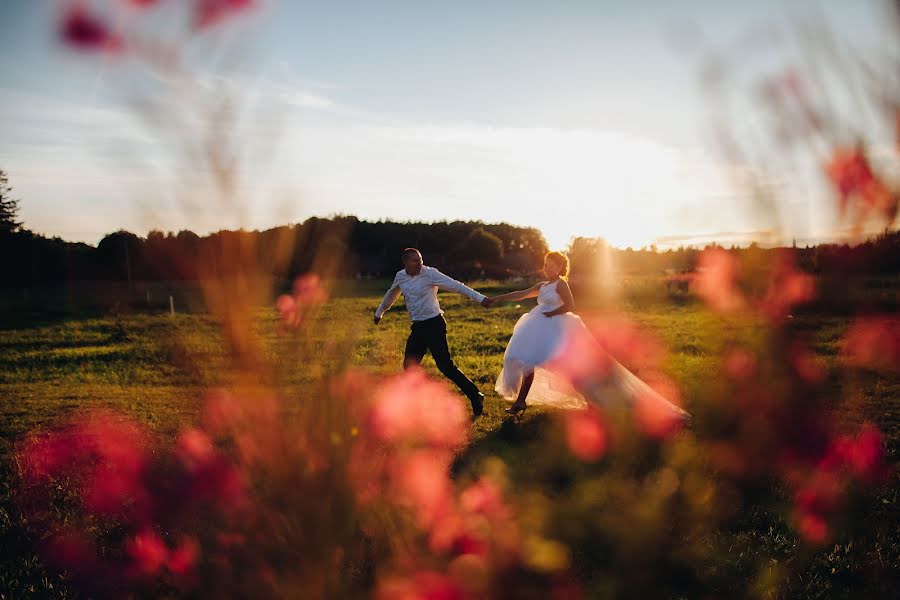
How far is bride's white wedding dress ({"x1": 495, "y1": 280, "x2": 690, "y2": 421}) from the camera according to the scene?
8.02 m

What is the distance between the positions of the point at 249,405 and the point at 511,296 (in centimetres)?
823

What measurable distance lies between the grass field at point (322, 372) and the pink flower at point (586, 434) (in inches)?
16.7

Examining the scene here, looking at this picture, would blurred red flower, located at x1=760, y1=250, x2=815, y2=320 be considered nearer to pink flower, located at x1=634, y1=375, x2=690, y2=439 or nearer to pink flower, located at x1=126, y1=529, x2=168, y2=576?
pink flower, located at x1=126, y1=529, x2=168, y2=576

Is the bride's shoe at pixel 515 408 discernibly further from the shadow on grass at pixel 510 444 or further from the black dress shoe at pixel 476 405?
the black dress shoe at pixel 476 405

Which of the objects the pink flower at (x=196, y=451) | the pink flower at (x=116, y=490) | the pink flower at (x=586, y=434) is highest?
the pink flower at (x=196, y=451)

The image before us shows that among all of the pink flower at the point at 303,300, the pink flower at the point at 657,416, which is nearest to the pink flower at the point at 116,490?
the pink flower at the point at 303,300

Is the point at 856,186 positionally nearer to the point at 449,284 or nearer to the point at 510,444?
the point at 510,444

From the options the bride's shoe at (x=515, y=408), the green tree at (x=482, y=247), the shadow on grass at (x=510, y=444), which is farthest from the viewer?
the green tree at (x=482, y=247)

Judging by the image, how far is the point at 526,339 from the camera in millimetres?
8641

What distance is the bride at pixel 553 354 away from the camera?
26.6 ft

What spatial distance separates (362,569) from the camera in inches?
152

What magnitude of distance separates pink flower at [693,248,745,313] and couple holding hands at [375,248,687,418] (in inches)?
272

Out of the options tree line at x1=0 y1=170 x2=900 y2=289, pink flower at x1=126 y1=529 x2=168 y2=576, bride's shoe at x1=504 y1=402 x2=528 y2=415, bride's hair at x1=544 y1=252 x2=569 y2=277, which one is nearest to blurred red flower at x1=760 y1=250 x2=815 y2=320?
tree line at x1=0 y1=170 x2=900 y2=289

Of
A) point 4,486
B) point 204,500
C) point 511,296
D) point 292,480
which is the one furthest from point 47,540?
point 511,296
